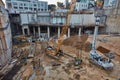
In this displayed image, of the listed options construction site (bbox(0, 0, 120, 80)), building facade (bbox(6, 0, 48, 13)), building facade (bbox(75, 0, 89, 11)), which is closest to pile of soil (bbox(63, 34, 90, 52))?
construction site (bbox(0, 0, 120, 80))

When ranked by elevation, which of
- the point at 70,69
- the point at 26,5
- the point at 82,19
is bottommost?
the point at 70,69

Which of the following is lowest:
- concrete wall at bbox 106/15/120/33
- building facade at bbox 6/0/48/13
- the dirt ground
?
the dirt ground

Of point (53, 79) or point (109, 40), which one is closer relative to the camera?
point (53, 79)

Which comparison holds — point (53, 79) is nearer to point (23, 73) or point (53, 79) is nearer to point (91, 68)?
point (23, 73)

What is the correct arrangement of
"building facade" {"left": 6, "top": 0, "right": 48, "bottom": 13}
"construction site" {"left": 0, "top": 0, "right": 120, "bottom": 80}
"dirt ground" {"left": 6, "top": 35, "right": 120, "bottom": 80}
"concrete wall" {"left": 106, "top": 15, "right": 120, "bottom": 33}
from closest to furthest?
"dirt ground" {"left": 6, "top": 35, "right": 120, "bottom": 80} < "construction site" {"left": 0, "top": 0, "right": 120, "bottom": 80} < "concrete wall" {"left": 106, "top": 15, "right": 120, "bottom": 33} < "building facade" {"left": 6, "top": 0, "right": 48, "bottom": 13}

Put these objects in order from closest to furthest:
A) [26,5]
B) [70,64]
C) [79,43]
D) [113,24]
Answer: [70,64]
[79,43]
[113,24]
[26,5]

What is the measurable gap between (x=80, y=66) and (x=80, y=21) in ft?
78.9

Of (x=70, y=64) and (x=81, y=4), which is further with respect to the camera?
(x=81, y=4)

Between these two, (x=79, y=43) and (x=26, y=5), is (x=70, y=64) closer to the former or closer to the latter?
(x=79, y=43)

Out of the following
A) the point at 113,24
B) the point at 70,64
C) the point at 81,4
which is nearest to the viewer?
the point at 70,64

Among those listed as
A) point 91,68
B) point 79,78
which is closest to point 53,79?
point 79,78

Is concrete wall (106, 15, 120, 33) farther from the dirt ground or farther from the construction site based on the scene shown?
the dirt ground

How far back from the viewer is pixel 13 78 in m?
18.1

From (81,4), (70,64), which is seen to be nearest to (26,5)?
(81,4)
